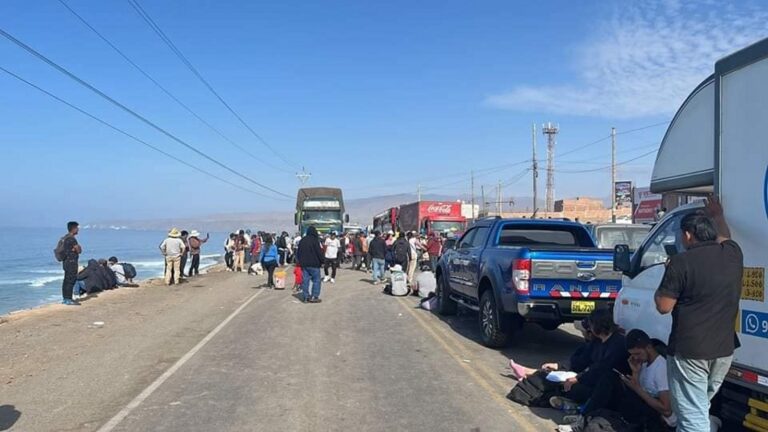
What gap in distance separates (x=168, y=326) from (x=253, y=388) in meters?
5.57

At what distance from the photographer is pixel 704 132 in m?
5.52

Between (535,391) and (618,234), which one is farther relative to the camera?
(618,234)

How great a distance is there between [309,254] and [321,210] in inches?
847

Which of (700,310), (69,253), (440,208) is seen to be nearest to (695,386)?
(700,310)

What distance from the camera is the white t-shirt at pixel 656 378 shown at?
17.6 ft

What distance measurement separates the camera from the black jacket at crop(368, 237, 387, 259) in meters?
21.1

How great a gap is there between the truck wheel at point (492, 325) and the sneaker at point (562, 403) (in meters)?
3.05

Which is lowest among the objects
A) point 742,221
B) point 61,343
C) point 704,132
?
point 61,343

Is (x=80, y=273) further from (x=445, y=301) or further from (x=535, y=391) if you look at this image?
(x=535, y=391)

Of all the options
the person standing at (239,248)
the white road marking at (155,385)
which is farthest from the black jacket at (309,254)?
the person standing at (239,248)

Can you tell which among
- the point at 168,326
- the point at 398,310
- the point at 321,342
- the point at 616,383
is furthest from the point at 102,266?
the point at 616,383

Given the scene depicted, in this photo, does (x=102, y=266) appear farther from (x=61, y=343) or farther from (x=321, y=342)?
(x=321, y=342)

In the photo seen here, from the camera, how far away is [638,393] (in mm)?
5508

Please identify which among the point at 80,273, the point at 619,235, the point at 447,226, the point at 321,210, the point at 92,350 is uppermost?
the point at 321,210
